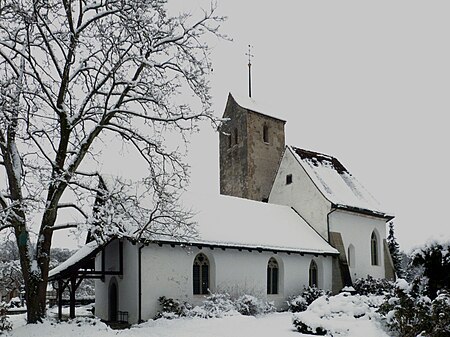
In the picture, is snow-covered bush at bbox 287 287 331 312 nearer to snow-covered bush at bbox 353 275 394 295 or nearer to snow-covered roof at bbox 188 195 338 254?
snow-covered roof at bbox 188 195 338 254

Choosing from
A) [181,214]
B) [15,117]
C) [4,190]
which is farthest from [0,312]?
[181,214]

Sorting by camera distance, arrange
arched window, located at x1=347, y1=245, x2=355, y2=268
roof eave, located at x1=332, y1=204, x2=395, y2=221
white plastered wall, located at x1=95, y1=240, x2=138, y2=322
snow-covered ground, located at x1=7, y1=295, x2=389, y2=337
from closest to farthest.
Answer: snow-covered ground, located at x1=7, y1=295, x2=389, y2=337, white plastered wall, located at x1=95, y1=240, x2=138, y2=322, roof eave, located at x1=332, y1=204, x2=395, y2=221, arched window, located at x1=347, y1=245, x2=355, y2=268

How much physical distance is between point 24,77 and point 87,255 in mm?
7668

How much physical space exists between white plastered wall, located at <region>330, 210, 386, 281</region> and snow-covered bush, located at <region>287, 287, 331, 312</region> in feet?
13.1

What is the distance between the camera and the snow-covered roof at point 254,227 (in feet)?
74.1

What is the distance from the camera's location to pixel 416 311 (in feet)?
40.0

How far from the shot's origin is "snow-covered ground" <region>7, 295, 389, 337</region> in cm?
1381

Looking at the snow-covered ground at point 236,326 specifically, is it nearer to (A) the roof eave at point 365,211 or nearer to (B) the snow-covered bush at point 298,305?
(B) the snow-covered bush at point 298,305

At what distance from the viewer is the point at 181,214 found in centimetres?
1827

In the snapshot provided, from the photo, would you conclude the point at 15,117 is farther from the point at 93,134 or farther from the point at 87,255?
the point at 87,255

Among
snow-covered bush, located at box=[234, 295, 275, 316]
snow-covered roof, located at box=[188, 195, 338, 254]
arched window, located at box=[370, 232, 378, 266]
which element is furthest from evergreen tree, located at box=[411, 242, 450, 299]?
arched window, located at box=[370, 232, 378, 266]

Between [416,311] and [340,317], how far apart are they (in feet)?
14.4

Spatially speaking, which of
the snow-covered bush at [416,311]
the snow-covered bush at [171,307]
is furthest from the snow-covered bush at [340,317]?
the snow-covered bush at [171,307]

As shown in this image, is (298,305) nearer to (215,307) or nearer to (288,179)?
(215,307)
